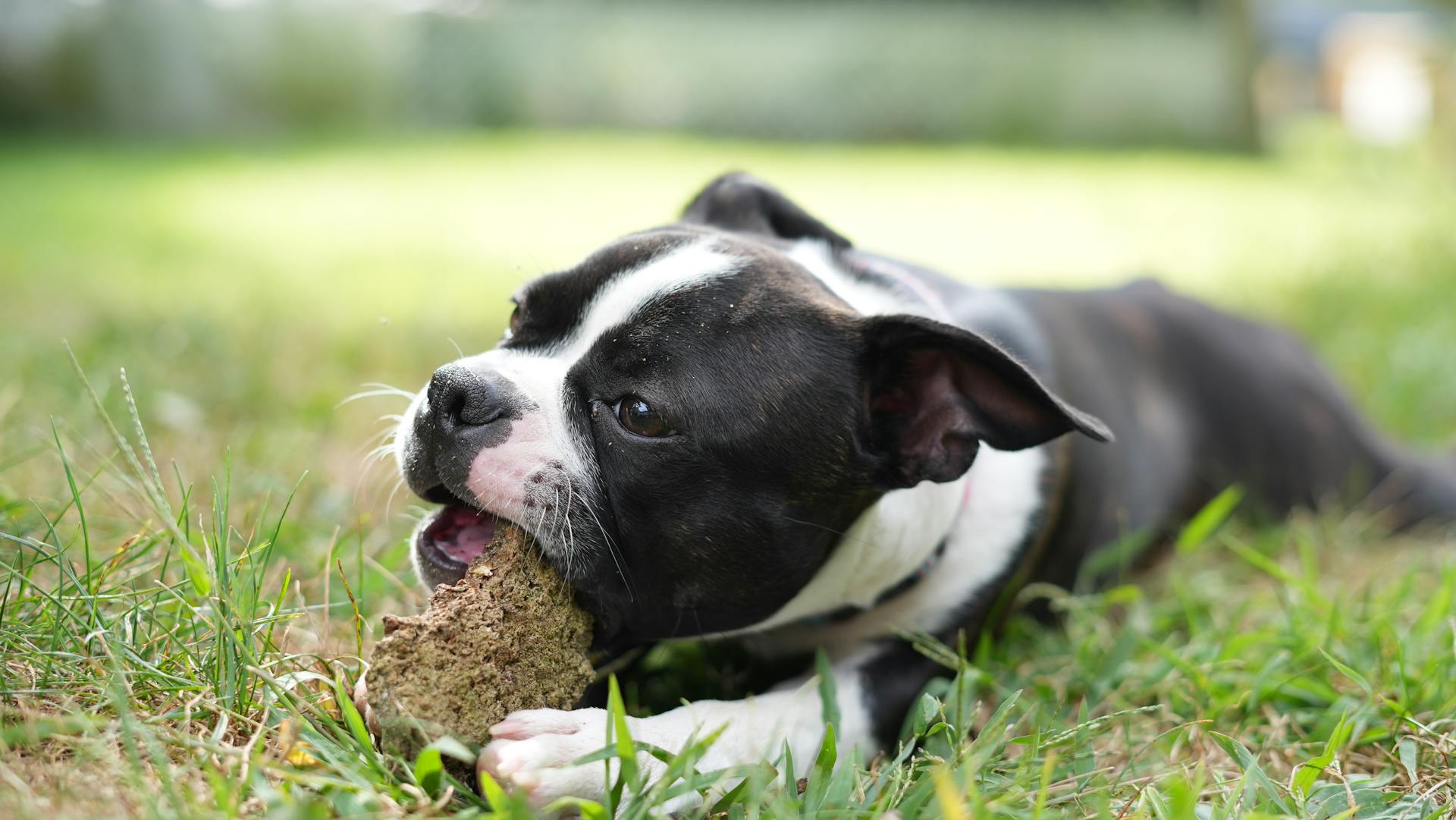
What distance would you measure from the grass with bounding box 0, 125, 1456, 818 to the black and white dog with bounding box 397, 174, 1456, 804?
0.18m

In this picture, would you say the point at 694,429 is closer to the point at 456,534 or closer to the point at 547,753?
the point at 456,534

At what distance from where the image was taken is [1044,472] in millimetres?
3223

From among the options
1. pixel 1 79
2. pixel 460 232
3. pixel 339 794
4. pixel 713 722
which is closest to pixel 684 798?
pixel 713 722

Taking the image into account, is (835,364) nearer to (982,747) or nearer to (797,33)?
(982,747)

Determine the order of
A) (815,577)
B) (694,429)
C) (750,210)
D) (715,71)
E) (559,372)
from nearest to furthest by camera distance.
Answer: (694,429) → (559,372) → (815,577) → (750,210) → (715,71)

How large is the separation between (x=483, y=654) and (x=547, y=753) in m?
0.21

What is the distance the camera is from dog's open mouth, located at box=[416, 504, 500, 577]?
8.46 ft

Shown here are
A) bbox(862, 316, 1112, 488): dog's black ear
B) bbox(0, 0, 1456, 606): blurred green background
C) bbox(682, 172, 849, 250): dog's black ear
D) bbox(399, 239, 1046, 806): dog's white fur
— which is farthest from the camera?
bbox(0, 0, 1456, 606): blurred green background

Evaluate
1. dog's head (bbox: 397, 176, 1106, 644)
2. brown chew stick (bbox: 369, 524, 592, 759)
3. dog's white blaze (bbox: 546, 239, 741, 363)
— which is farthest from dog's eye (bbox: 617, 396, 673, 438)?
brown chew stick (bbox: 369, 524, 592, 759)

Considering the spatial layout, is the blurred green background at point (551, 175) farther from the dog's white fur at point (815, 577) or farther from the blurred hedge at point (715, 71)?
the dog's white fur at point (815, 577)

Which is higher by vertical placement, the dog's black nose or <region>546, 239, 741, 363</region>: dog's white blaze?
<region>546, 239, 741, 363</region>: dog's white blaze

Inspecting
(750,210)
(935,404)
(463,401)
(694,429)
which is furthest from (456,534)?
(750,210)

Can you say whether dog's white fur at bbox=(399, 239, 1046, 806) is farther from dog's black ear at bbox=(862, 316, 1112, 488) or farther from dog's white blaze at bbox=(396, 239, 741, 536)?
dog's black ear at bbox=(862, 316, 1112, 488)

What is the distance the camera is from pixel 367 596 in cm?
293
